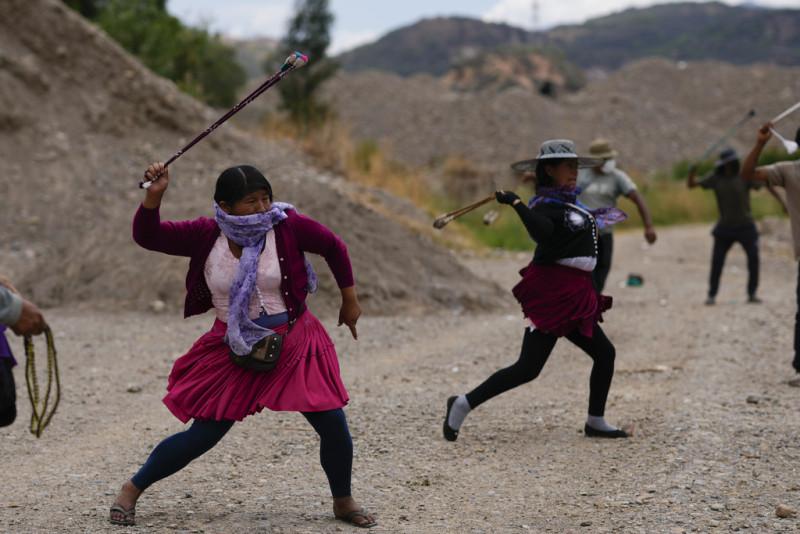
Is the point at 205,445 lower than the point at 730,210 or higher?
lower

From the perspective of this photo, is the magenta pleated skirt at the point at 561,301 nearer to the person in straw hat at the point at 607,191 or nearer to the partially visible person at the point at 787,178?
the partially visible person at the point at 787,178

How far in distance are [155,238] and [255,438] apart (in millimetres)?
2064

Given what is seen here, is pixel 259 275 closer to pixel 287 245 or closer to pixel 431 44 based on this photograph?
pixel 287 245

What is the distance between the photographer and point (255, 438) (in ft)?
17.5

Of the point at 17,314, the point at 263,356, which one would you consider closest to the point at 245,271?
the point at 263,356

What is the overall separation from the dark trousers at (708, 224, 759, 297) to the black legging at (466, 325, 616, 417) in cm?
579

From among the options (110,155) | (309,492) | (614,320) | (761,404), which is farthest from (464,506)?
(110,155)

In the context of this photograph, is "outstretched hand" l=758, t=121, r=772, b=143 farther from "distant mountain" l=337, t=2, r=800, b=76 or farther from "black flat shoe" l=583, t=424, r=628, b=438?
"distant mountain" l=337, t=2, r=800, b=76

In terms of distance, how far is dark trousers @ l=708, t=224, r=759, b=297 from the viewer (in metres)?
10.3

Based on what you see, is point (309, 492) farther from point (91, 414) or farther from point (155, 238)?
point (91, 414)

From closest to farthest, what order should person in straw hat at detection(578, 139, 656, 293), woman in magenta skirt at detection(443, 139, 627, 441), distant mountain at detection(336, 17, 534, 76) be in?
woman in magenta skirt at detection(443, 139, 627, 441) < person in straw hat at detection(578, 139, 656, 293) < distant mountain at detection(336, 17, 534, 76)

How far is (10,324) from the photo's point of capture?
2.96 metres

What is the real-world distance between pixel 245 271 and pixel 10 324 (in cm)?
90

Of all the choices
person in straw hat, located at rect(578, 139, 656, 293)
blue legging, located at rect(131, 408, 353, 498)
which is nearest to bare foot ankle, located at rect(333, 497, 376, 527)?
blue legging, located at rect(131, 408, 353, 498)
